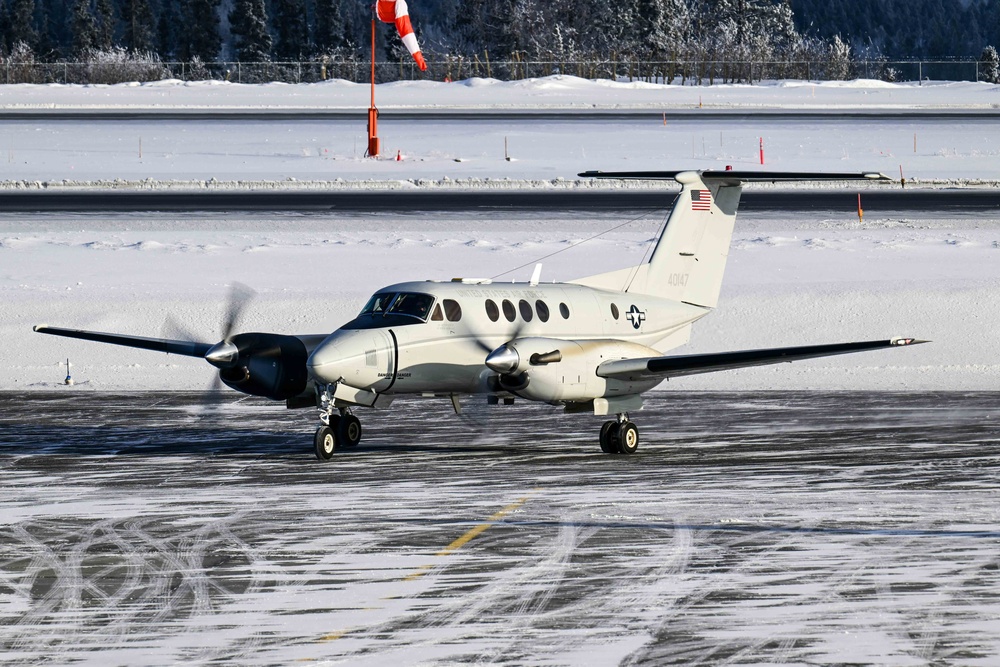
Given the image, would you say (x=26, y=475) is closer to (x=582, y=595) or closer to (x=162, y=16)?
(x=582, y=595)

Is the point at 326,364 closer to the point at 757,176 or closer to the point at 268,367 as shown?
the point at 268,367

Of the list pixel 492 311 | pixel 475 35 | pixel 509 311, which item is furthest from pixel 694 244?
pixel 475 35

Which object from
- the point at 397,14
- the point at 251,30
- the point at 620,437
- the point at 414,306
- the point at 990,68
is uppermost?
the point at 251,30

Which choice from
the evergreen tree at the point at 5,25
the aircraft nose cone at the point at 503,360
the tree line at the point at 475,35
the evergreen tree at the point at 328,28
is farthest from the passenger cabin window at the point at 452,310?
the evergreen tree at the point at 5,25

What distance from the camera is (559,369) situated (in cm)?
1972

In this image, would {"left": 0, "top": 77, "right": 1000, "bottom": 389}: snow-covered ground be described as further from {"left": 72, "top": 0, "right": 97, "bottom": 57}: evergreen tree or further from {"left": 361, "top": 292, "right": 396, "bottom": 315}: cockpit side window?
{"left": 72, "top": 0, "right": 97, "bottom": 57}: evergreen tree

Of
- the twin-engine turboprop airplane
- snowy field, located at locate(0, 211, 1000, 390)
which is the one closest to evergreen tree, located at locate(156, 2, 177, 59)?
snowy field, located at locate(0, 211, 1000, 390)

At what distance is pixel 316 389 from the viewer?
20.1 metres

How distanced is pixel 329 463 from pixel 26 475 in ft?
Answer: 12.8

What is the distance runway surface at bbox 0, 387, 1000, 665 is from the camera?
1073 cm

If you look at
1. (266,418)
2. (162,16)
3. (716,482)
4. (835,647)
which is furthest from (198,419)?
(162,16)

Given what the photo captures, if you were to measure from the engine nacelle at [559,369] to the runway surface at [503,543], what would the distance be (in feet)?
3.06

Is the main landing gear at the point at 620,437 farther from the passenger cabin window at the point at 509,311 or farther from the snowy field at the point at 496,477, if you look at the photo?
the passenger cabin window at the point at 509,311

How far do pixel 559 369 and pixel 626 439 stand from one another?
1.49 m
